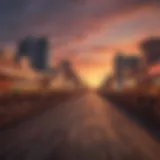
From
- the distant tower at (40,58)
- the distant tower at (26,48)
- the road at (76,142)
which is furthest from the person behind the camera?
the distant tower at (40,58)

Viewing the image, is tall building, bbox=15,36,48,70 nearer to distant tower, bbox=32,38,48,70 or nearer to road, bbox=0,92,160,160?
distant tower, bbox=32,38,48,70

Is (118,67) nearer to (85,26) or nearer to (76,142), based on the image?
(85,26)

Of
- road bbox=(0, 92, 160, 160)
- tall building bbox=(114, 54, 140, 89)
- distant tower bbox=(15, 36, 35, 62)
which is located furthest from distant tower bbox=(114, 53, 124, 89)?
distant tower bbox=(15, 36, 35, 62)

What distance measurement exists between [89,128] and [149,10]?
6.08 ft

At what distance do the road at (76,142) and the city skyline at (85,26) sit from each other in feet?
2.73

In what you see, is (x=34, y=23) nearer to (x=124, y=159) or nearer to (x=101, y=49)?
(x=101, y=49)

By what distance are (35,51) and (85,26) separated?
826 mm

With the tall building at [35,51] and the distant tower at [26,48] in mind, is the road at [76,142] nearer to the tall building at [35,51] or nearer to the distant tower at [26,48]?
the tall building at [35,51]

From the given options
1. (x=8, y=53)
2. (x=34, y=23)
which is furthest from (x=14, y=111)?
(x=34, y=23)

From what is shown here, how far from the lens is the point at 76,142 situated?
3.42 metres

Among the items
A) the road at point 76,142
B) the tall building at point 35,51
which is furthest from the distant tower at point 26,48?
the road at point 76,142

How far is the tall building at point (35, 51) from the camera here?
386cm

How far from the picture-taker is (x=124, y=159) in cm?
290

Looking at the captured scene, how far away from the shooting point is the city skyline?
153 inches
